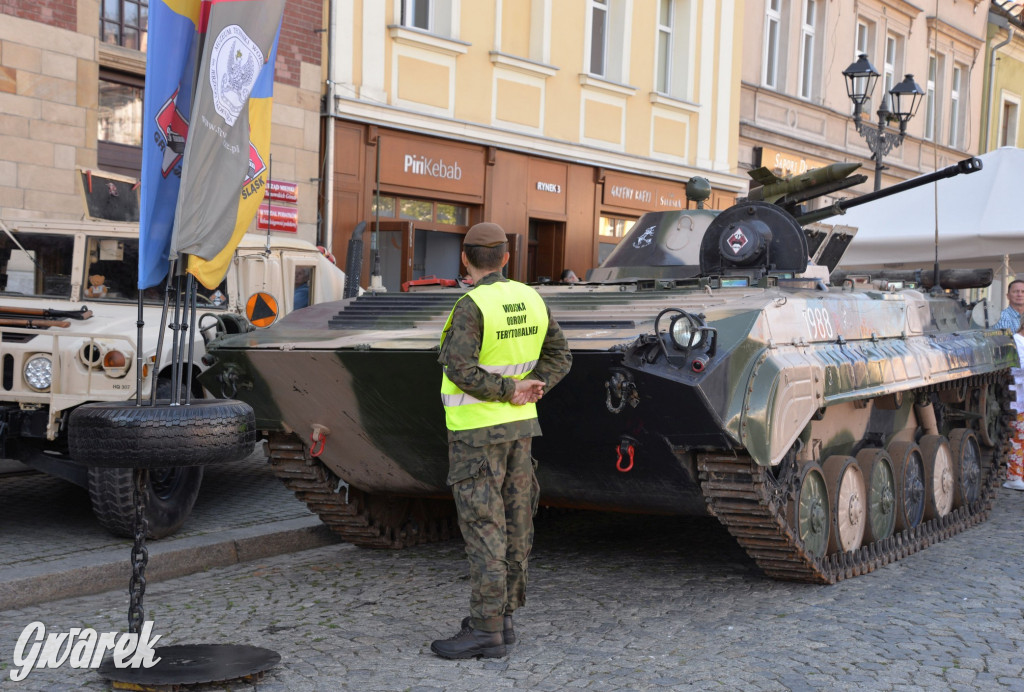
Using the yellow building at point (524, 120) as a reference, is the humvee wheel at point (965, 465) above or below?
below

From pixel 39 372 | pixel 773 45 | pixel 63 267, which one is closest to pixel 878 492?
pixel 39 372

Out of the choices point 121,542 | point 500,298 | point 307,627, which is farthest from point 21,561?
point 500,298

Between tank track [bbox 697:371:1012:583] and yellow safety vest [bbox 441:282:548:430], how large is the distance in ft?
3.64

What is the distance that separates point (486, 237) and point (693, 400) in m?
1.11

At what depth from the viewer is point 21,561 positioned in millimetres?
6195

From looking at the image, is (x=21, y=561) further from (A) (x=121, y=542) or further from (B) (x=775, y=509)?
(B) (x=775, y=509)

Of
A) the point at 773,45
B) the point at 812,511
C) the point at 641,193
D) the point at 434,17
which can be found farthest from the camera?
the point at 773,45

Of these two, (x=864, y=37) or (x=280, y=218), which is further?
(x=864, y=37)

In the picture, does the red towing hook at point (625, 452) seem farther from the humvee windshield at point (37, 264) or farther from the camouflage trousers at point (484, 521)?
the humvee windshield at point (37, 264)

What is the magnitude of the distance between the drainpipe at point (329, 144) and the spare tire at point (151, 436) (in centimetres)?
868

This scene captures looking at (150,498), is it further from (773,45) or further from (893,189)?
(773,45)

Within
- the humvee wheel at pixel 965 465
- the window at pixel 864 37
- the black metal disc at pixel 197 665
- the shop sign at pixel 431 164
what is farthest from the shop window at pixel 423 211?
the window at pixel 864 37

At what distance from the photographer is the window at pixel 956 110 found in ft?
87.6

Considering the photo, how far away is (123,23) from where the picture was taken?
11555 mm
